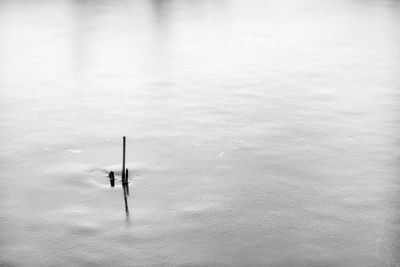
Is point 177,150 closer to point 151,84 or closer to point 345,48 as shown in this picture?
point 151,84

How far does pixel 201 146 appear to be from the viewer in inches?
803

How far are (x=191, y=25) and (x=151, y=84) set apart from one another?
539 inches

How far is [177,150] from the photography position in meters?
20.1

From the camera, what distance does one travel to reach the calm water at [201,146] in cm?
1460

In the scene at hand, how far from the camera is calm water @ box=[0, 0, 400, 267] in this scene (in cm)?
1460

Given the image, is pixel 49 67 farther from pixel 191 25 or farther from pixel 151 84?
pixel 191 25

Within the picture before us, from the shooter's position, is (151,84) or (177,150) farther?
(151,84)

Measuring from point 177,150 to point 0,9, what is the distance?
2905 cm

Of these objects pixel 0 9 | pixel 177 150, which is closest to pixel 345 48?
pixel 177 150

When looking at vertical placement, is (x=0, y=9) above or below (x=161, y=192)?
above

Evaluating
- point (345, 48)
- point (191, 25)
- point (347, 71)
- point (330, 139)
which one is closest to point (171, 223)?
point (330, 139)

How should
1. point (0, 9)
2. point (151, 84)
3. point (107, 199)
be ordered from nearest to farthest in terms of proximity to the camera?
point (107, 199) < point (151, 84) < point (0, 9)

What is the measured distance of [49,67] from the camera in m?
30.1

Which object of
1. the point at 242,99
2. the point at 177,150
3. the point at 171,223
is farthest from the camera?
the point at 242,99
